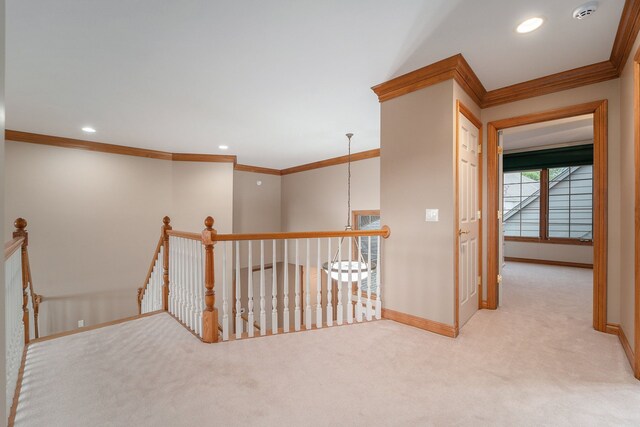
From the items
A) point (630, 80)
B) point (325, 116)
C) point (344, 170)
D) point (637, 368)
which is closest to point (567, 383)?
point (637, 368)

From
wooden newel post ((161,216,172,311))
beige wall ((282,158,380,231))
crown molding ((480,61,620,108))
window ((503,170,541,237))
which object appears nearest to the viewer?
crown molding ((480,61,620,108))

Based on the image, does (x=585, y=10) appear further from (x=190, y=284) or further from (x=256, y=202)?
(x=256, y=202)

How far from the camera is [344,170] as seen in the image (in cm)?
608

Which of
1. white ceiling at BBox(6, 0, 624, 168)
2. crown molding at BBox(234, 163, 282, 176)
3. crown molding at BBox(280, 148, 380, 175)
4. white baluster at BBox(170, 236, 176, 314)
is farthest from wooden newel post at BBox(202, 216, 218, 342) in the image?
crown molding at BBox(234, 163, 282, 176)

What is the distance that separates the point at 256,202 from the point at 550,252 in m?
6.51

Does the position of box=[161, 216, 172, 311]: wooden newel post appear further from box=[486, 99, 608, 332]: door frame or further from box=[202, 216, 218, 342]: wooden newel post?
box=[486, 99, 608, 332]: door frame

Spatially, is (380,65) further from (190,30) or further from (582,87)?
(582,87)

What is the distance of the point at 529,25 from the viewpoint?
1936 mm

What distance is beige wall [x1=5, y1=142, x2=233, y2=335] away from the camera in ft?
13.5

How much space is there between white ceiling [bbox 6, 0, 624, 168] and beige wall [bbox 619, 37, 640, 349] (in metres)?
0.39

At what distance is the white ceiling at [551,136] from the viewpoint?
172 inches

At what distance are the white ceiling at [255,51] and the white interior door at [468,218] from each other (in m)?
0.58

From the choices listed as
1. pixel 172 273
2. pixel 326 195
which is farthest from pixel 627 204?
pixel 326 195

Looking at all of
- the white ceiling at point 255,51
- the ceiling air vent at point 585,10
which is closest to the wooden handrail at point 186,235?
the white ceiling at point 255,51
